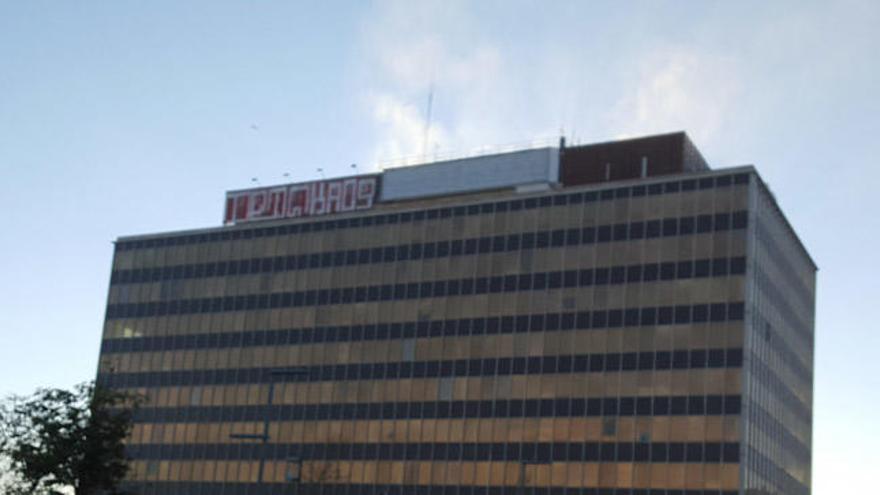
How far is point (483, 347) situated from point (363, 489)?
17.0 metres

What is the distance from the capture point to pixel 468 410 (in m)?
114

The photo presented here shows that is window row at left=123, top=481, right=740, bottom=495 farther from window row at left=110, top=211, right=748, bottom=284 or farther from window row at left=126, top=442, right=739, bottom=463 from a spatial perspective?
window row at left=110, top=211, right=748, bottom=284

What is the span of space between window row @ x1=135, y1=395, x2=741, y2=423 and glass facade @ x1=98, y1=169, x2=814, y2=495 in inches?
7.6

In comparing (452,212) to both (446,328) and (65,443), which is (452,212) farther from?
(65,443)

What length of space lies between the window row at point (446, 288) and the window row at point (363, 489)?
16.8 metres

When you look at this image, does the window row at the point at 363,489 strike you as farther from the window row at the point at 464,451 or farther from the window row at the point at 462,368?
the window row at the point at 462,368

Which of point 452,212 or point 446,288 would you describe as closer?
point 446,288

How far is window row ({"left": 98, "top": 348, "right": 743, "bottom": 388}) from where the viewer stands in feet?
338

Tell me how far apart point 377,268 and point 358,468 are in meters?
18.6

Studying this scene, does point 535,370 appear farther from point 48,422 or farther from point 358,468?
point 48,422

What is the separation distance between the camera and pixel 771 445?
358ft

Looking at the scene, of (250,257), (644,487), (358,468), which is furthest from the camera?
(250,257)

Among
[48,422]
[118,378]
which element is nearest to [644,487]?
[48,422]

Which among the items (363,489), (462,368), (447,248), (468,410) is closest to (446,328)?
(462,368)
